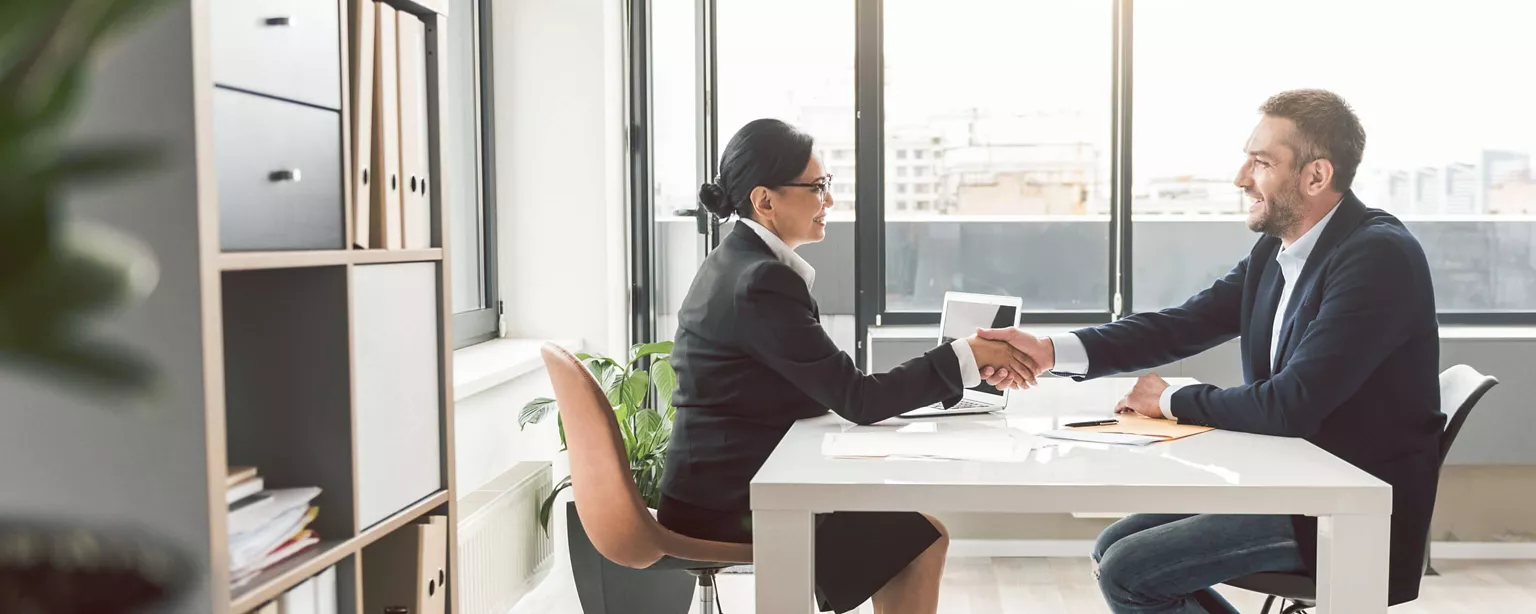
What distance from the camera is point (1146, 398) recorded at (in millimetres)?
2158

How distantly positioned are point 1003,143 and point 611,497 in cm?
254

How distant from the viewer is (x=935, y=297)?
4199 mm

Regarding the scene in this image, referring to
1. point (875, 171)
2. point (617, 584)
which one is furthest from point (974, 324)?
point (875, 171)

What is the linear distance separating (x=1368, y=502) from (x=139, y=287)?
1600 mm

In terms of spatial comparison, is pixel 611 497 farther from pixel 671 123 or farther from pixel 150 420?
pixel 671 123

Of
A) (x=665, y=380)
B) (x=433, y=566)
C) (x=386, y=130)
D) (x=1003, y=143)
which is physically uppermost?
(x=1003, y=143)

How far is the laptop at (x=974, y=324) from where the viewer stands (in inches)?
→ 90.6

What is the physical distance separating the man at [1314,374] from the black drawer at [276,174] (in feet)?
4.59

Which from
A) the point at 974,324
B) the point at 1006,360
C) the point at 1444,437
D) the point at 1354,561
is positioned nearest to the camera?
the point at 1354,561

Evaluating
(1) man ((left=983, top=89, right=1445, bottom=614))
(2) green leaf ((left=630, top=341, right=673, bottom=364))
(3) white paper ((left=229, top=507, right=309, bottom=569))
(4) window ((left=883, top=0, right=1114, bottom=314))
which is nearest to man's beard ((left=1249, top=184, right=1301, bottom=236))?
(1) man ((left=983, top=89, right=1445, bottom=614))

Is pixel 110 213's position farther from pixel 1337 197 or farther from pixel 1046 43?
pixel 1046 43

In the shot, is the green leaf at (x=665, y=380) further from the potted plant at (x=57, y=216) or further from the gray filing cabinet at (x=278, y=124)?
the potted plant at (x=57, y=216)

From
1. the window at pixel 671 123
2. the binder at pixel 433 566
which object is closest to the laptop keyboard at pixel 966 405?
the binder at pixel 433 566

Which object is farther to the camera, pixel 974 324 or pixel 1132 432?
pixel 974 324
